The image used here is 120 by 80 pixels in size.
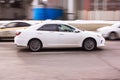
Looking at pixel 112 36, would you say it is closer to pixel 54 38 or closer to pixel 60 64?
pixel 54 38

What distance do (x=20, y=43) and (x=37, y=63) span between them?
12.8 ft

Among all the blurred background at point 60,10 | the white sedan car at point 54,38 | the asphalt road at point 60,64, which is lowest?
the asphalt road at point 60,64

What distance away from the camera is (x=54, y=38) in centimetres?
1756

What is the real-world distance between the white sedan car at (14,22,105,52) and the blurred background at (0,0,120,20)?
1816 centimetres

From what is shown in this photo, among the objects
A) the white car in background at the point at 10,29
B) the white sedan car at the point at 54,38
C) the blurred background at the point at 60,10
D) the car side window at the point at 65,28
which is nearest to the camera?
the white sedan car at the point at 54,38

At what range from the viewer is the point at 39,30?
17.6m

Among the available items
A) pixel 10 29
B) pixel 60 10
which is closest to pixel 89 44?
pixel 10 29

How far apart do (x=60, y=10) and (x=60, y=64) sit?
2651 centimetres

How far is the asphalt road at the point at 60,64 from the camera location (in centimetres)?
1100

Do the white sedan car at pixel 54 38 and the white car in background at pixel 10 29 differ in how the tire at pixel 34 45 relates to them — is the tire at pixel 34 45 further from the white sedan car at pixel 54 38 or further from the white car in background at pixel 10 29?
the white car in background at pixel 10 29

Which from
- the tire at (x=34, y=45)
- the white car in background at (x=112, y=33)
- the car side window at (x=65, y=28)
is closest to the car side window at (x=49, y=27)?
the car side window at (x=65, y=28)

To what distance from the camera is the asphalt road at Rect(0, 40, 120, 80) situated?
36.1 ft

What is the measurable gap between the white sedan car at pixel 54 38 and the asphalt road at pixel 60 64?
310mm

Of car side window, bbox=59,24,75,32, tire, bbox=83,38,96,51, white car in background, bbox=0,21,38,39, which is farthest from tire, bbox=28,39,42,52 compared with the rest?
white car in background, bbox=0,21,38,39
